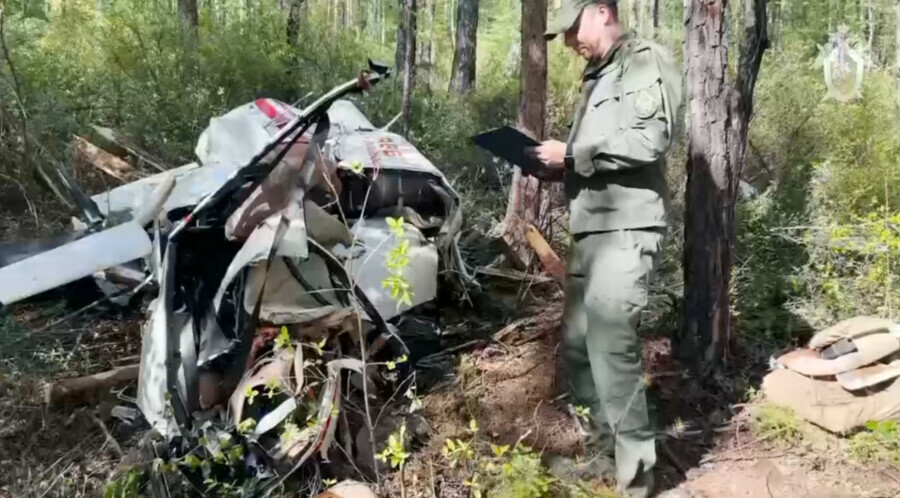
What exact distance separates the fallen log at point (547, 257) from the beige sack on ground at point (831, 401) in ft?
4.82

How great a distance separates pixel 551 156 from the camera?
9.84ft

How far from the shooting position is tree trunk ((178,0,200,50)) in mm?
7824

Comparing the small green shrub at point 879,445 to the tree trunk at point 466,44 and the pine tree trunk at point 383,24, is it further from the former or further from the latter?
the pine tree trunk at point 383,24

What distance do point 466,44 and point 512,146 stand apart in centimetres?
985

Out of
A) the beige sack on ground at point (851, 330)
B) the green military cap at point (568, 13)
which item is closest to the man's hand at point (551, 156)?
the green military cap at point (568, 13)

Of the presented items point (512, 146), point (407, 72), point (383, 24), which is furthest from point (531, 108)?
point (383, 24)

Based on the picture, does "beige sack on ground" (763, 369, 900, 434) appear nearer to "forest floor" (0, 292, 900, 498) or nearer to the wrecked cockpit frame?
"forest floor" (0, 292, 900, 498)

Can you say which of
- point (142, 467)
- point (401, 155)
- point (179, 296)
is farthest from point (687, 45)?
point (142, 467)

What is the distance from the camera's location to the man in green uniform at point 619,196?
2.73 meters

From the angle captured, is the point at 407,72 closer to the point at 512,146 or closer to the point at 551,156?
the point at 512,146

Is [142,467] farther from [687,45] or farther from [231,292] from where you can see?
[687,45]

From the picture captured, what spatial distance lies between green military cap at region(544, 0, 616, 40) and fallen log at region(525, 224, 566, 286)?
191 cm

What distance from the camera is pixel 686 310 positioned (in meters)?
3.58

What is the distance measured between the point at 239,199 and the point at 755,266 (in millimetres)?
3209
